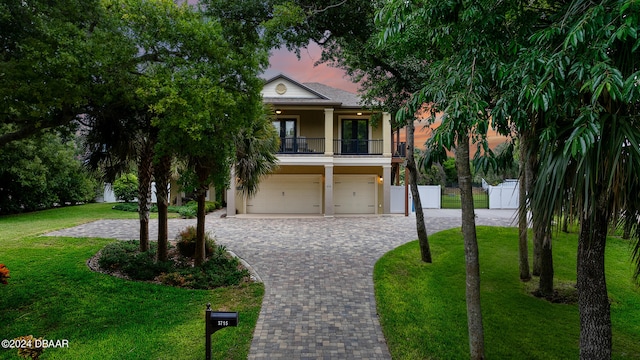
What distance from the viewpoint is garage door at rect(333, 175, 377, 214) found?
1906 cm

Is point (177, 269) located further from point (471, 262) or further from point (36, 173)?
point (36, 173)

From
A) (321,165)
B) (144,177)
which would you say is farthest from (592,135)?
(321,165)

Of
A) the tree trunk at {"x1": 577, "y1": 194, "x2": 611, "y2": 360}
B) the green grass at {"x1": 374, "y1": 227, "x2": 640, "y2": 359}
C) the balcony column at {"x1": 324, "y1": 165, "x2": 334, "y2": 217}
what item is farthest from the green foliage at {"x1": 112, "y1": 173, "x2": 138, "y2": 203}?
the tree trunk at {"x1": 577, "y1": 194, "x2": 611, "y2": 360}

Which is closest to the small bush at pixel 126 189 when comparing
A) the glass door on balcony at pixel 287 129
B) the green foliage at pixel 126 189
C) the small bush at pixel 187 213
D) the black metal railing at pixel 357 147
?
the green foliage at pixel 126 189

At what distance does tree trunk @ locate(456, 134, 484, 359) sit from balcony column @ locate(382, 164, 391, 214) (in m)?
12.9

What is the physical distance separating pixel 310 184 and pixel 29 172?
14.3m

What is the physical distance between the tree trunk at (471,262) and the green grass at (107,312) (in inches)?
127

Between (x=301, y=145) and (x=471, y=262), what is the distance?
14762 mm

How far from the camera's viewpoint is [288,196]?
62.7 ft

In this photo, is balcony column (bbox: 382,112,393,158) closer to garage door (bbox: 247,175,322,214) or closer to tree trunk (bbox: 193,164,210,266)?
garage door (bbox: 247,175,322,214)

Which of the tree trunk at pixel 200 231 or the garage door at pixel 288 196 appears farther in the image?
the garage door at pixel 288 196

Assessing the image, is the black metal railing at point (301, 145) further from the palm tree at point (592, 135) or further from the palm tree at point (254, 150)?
the palm tree at point (592, 135)

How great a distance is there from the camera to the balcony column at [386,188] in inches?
687

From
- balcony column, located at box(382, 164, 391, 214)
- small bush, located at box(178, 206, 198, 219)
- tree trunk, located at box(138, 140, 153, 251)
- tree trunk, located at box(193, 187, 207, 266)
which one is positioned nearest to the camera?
tree trunk, located at box(193, 187, 207, 266)
